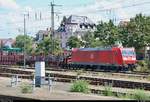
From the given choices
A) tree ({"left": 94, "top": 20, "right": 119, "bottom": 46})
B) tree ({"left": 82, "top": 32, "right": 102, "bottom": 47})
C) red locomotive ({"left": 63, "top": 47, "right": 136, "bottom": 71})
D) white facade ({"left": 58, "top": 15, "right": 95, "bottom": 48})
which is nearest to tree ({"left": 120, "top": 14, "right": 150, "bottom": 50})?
tree ({"left": 94, "top": 20, "right": 119, "bottom": 46})

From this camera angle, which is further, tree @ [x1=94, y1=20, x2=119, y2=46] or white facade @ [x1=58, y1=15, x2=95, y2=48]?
white facade @ [x1=58, y1=15, x2=95, y2=48]

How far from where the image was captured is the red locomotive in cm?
4844

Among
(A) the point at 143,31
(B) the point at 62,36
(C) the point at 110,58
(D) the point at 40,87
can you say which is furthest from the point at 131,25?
(B) the point at 62,36

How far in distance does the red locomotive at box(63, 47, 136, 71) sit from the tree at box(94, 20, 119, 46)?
23226mm

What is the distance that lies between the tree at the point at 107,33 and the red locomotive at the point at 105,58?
76.2 feet

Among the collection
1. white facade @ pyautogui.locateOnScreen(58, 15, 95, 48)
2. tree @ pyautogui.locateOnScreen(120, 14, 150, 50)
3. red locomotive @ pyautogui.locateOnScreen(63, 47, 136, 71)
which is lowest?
red locomotive @ pyautogui.locateOnScreen(63, 47, 136, 71)

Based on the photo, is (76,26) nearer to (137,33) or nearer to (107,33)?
(107,33)

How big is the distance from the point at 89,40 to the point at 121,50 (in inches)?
1948

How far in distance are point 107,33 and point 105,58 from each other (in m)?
31.1

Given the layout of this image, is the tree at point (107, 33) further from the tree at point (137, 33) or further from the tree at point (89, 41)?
the tree at point (89, 41)

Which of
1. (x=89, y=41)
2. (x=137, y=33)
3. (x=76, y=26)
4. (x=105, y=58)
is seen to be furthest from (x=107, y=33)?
(x=76, y=26)

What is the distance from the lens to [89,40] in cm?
9750

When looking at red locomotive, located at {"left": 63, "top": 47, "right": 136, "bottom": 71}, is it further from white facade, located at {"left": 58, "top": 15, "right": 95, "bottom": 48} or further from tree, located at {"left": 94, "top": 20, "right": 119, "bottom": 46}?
white facade, located at {"left": 58, "top": 15, "right": 95, "bottom": 48}

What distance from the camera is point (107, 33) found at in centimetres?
8056
